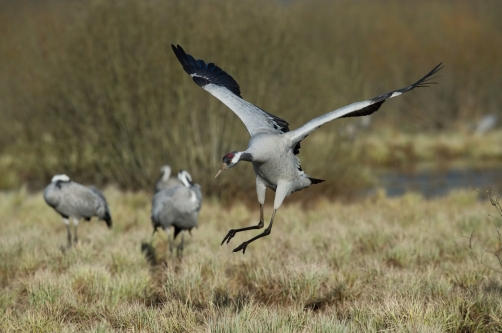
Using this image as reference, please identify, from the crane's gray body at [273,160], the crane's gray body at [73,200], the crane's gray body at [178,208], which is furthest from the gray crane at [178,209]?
the crane's gray body at [273,160]

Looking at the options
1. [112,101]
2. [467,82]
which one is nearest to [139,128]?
[112,101]

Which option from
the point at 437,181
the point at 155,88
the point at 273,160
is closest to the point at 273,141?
the point at 273,160

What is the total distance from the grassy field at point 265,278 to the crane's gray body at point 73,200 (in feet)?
1.13

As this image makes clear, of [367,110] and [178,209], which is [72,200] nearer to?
[178,209]

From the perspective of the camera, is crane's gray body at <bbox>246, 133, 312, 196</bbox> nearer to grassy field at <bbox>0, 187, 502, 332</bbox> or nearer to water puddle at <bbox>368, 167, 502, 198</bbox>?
grassy field at <bbox>0, 187, 502, 332</bbox>

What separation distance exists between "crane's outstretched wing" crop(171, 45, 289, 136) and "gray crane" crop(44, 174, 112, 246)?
2.50 meters

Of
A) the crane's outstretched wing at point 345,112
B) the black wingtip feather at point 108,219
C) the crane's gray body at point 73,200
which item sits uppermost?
the crane's outstretched wing at point 345,112

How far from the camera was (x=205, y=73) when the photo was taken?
643 cm

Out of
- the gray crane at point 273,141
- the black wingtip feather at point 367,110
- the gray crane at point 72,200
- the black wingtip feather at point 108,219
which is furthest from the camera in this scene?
the black wingtip feather at point 108,219

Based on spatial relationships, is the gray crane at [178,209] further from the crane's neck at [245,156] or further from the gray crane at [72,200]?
the crane's neck at [245,156]

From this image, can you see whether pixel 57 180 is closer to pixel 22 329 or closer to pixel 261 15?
pixel 22 329

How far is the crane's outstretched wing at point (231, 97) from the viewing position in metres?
5.54

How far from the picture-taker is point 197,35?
429 inches

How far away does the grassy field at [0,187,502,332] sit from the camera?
4.57m
